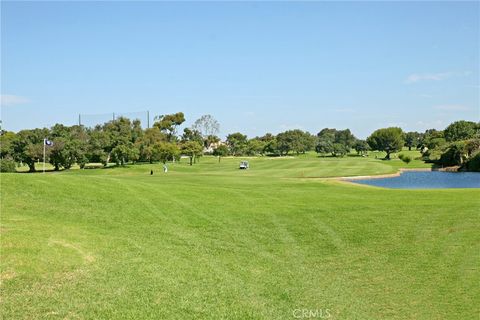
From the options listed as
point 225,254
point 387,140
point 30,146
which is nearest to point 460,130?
point 387,140

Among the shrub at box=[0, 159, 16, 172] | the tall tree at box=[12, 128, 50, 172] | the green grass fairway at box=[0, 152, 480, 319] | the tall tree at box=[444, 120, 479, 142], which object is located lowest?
the green grass fairway at box=[0, 152, 480, 319]

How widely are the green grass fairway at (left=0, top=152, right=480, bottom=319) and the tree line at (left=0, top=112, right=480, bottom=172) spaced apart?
58.0 m

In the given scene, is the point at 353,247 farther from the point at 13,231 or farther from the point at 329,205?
the point at 13,231

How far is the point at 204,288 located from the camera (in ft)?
36.9

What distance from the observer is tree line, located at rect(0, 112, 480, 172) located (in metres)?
79.3

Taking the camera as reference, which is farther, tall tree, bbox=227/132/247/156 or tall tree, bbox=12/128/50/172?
tall tree, bbox=227/132/247/156

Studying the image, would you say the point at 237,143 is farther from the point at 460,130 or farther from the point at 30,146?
the point at 30,146

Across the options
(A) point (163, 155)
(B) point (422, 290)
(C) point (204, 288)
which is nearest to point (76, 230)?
(C) point (204, 288)

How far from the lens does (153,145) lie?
10069cm

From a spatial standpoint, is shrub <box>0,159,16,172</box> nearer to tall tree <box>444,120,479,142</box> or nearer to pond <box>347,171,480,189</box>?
pond <box>347,171,480,189</box>

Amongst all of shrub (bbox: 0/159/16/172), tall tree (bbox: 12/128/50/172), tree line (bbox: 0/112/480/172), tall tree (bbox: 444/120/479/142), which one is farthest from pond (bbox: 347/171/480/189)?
tall tree (bbox: 444/120/479/142)

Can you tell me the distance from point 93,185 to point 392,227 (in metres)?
14.7

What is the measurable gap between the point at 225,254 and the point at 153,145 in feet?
288

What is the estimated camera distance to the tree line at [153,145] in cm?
7931
